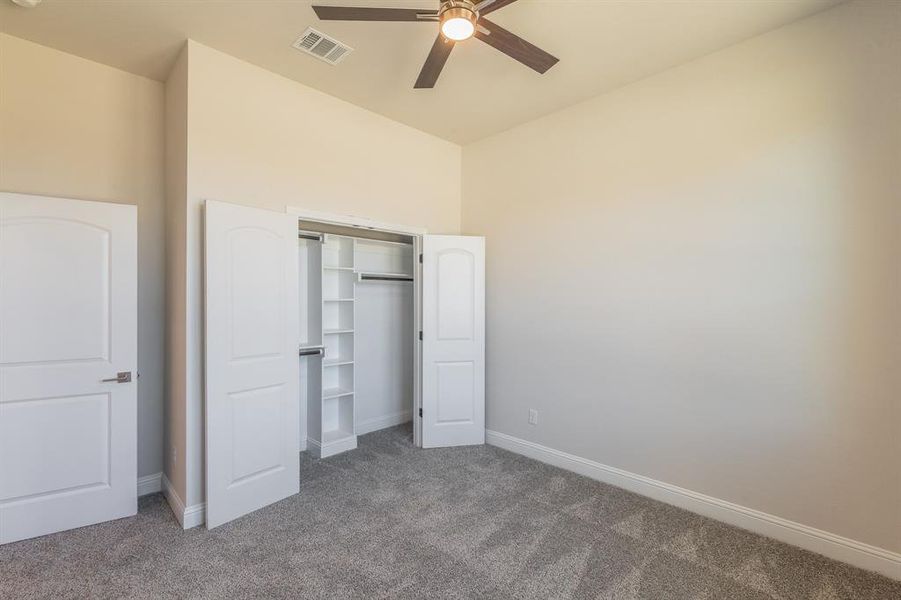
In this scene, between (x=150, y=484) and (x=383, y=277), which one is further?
(x=383, y=277)

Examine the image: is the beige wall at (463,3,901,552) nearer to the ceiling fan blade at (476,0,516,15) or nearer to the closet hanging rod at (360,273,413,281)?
the closet hanging rod at (360,273,413,281)

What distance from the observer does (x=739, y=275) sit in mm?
2723

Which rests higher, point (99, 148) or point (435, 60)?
point (435, 60)

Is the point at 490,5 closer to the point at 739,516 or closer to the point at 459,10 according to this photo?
the point at 459,10

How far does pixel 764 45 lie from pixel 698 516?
3.19 m

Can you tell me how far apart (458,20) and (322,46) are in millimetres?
1352

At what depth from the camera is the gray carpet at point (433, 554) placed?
→ 6.94 feet

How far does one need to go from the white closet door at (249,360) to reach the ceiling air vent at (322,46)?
116 centimetres

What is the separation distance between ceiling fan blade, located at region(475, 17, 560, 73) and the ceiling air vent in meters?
1.21

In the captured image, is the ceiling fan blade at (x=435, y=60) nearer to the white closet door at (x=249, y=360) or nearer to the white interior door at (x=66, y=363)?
the white closet door at (x=249, y=360)

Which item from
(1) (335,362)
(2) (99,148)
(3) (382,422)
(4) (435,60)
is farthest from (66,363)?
(4) (435,60)

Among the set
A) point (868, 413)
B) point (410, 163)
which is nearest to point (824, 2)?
point (868, 413)

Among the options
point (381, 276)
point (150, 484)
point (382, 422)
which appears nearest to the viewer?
point (150, 484)

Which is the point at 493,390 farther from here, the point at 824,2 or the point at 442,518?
the point at 824,2
